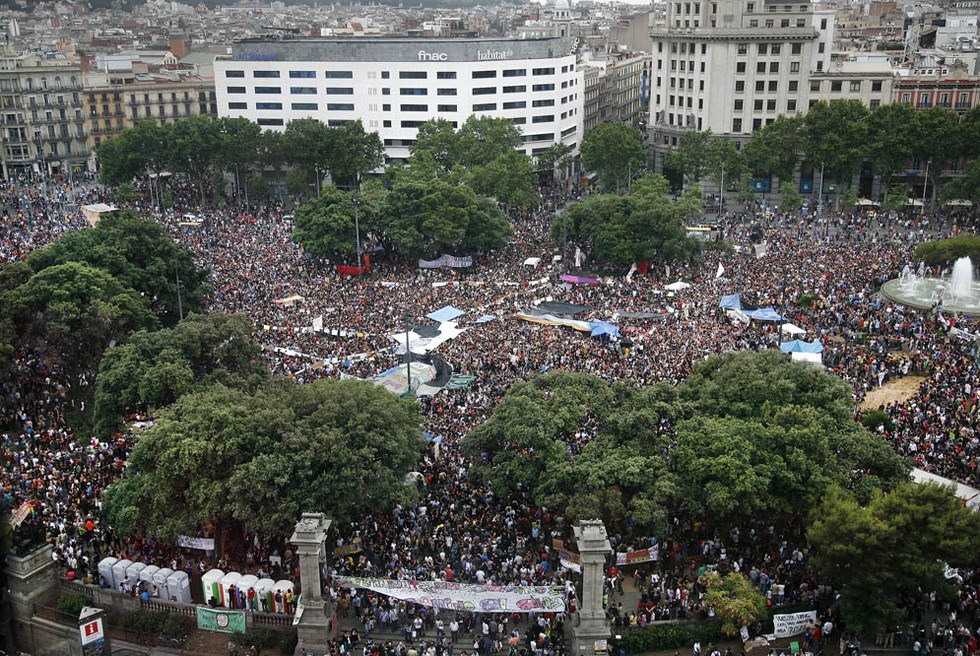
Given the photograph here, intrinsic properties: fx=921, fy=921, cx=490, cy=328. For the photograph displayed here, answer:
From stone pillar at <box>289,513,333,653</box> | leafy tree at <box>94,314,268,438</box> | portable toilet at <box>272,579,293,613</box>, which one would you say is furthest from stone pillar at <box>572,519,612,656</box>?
leafy tree at <box>94,314,268,438</box>

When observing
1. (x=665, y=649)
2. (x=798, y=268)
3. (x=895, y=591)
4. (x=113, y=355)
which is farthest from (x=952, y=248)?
(x=113, y=355)

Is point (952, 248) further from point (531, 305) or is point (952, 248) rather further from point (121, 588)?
point (121, 588)

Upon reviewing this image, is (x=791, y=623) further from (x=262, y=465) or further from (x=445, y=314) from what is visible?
(x=445, y=314)

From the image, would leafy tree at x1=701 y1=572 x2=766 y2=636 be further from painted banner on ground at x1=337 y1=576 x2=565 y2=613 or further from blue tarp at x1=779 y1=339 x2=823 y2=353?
blue tarp at x1=779 y1=339 x2=823 y2=353

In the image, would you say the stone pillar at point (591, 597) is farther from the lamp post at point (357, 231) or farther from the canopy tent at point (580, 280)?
the lamp post at point (357, 231)

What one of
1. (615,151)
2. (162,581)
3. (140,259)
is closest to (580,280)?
(140,259)

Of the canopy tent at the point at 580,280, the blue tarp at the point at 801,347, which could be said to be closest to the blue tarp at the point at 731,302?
the blue tarp at the point at 801,347
